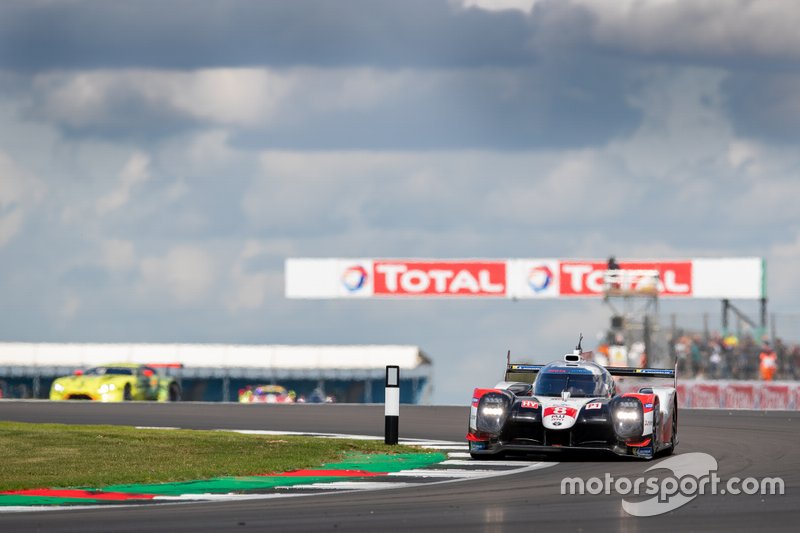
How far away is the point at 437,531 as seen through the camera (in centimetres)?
973

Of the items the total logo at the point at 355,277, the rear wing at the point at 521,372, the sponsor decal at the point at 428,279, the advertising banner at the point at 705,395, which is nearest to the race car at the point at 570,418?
the rear wing at the point at 521,372

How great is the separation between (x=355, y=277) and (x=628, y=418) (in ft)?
123

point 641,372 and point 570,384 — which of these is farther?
point 641,372

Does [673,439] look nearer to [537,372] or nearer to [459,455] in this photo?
[537,372]

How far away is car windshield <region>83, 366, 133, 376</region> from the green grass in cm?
1331

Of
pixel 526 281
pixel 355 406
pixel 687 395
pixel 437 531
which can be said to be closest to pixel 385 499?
pixel 437 531

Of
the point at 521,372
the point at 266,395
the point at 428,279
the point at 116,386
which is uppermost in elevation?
the point at 428,279

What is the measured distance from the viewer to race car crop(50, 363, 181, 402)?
32.1 m

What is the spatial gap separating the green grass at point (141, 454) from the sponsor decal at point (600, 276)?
33.0 metres

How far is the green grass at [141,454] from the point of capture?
44.3 ft

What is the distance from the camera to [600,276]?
5159cm

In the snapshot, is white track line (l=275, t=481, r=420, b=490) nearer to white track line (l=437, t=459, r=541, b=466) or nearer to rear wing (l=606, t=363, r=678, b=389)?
white track line (l=437, t=459, r=541, b=466)

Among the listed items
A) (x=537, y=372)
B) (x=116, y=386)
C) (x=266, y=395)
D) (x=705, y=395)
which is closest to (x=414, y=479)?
(x=537, y=372)

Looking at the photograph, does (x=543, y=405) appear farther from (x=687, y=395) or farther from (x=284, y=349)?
(x=284, y=349)
